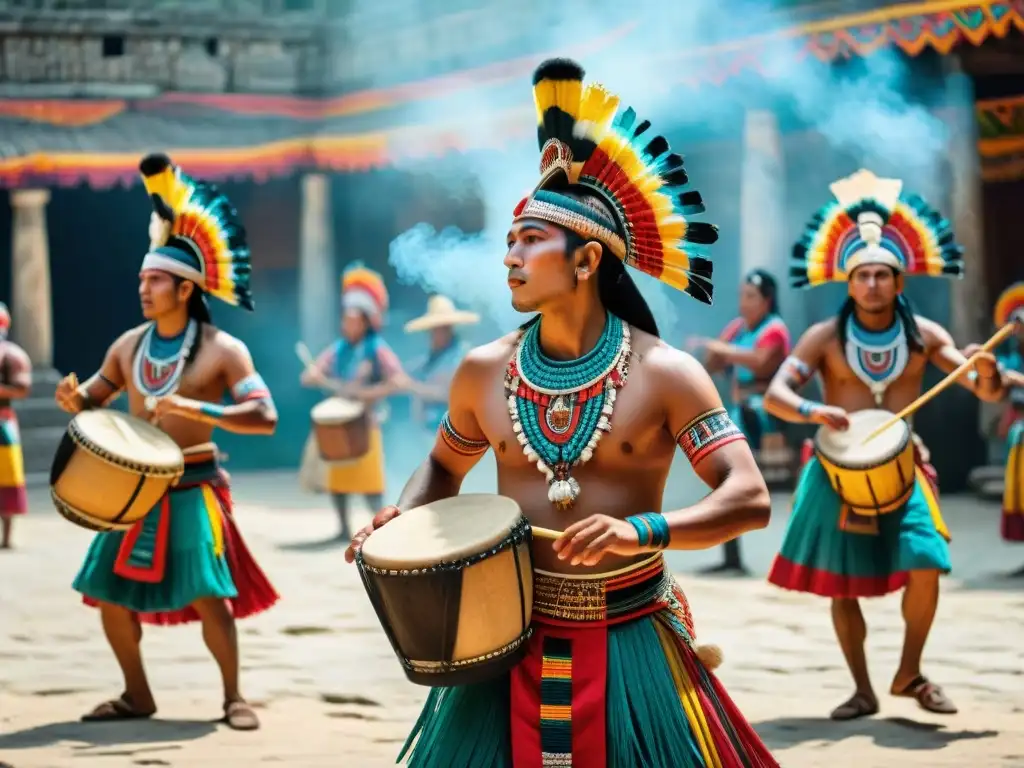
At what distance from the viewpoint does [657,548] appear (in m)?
3.13

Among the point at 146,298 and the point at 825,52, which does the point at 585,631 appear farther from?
the point at 825,52

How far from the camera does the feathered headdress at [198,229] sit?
5.97 m

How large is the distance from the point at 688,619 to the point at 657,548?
0.50 metres

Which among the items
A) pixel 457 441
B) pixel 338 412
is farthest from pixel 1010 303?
pixel 457 441

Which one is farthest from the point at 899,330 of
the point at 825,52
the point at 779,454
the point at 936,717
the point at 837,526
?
the point at 825,52

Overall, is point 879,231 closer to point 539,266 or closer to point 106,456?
point 539,266

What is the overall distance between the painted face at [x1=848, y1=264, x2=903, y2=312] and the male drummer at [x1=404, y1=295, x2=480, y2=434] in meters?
5.42

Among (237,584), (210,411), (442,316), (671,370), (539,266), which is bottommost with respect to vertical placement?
(237,584)

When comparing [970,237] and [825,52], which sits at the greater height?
[825,52]

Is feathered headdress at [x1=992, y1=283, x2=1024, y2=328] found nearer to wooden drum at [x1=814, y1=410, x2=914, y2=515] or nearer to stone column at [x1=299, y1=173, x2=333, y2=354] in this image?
wooden drum at [x1=814, y1=410, x2=914, y2=515]

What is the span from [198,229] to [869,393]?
266 centimetres

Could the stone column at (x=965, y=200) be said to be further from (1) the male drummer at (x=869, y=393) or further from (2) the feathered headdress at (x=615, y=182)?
(2) the feathered headdress at (x=615, y=182)

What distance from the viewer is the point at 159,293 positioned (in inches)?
230

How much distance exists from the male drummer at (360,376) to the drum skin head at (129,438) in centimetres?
527
